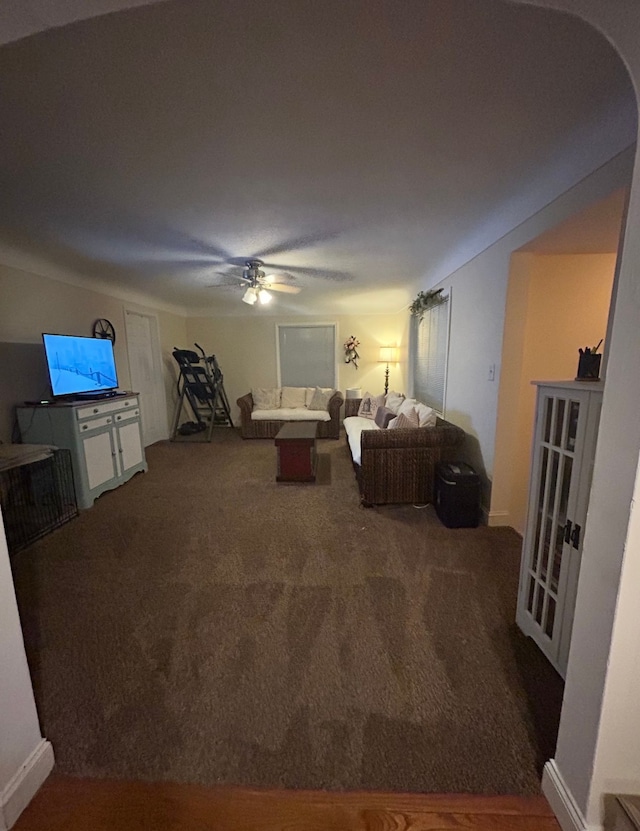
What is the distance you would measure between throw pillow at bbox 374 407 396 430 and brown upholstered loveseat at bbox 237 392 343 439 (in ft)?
3.67

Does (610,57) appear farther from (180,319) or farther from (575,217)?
(180,319)

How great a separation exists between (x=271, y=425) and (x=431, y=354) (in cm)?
272

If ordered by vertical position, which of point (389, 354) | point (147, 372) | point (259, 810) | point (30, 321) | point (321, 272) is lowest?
point (259, 810)

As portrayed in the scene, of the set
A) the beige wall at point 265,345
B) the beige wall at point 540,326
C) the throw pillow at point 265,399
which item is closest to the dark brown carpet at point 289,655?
the beige wall at point 540,326

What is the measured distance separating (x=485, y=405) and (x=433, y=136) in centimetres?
186

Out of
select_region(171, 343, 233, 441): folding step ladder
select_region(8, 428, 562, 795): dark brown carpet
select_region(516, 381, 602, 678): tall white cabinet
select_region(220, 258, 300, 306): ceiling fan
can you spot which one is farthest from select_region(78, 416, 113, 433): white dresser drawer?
select_region(516, 381, 602, 678): tall white cabinet

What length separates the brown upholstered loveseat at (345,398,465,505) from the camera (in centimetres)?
286

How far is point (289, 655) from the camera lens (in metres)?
1.49

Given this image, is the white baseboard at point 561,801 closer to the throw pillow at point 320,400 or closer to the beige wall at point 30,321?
the beige wall at point 30,321

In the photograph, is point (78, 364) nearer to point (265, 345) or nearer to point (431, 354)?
point (265, 345)

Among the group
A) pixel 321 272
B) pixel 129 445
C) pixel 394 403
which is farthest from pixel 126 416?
pixel 394 403

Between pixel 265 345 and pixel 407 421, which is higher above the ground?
pixel 265 345

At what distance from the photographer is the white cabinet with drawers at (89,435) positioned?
9.34 feet

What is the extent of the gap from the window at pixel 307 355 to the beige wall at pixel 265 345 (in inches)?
4.6
